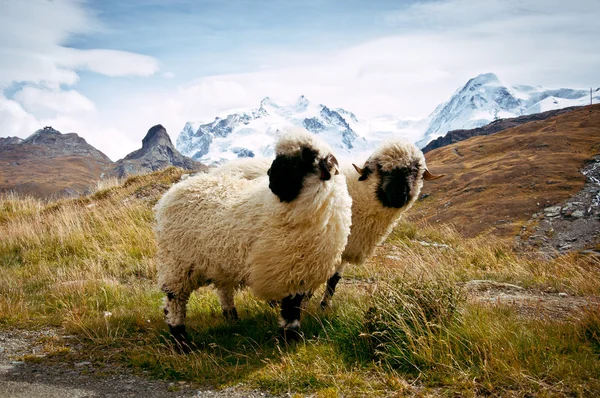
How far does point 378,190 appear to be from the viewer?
7.07 m

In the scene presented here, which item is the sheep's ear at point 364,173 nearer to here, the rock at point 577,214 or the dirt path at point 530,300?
the dirt path at point 530,300

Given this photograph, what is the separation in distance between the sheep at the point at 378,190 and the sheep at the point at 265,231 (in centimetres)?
131

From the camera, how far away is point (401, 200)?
692cm

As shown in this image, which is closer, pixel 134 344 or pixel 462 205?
pixel 134 344

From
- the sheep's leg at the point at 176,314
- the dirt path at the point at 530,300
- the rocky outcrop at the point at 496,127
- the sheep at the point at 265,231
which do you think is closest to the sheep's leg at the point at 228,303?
the sheep at the point at 265,231

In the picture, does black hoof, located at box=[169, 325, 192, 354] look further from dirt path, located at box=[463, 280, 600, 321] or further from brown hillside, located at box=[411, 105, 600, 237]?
brown hillside, located at box=[411, 105, 600, 237]

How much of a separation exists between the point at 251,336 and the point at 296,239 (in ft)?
5.26

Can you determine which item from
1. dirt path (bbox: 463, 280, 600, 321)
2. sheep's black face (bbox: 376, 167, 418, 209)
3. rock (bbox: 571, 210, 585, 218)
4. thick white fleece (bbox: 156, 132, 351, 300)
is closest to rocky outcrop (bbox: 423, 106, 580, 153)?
rock (bbox: 571, 210, 585, 218)

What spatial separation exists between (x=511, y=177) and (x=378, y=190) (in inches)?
2662

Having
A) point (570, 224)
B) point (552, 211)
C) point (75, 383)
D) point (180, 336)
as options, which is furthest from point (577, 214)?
point (75, 383)

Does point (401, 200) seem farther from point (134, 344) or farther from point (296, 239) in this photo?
point (134, 344)

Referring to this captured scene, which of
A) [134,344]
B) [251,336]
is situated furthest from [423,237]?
[134,344]

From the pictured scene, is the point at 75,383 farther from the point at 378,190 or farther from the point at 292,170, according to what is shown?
the point at 378,190

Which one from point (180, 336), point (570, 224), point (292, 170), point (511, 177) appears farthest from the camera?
point (511, 177)
